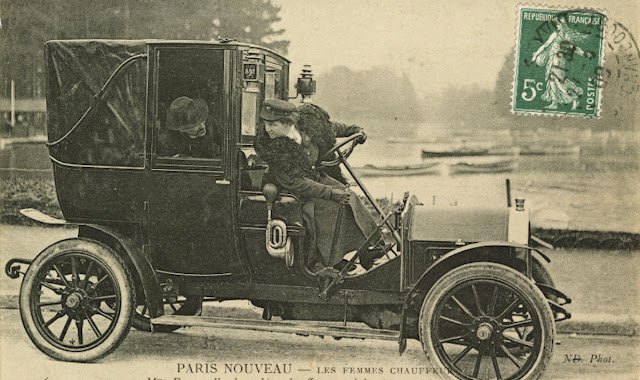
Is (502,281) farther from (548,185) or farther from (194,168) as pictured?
(194,168)

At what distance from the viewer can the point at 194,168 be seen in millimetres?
4367

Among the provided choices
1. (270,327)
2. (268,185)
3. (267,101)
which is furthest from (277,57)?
(270,327)

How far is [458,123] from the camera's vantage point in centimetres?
531

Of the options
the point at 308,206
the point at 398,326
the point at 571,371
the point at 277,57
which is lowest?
the point at 571,371

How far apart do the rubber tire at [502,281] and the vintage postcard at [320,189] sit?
0.04ft

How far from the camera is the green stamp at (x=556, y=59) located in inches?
206

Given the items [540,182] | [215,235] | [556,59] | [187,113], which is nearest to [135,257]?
[215,235]

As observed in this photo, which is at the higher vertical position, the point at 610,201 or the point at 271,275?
the point at 610,201

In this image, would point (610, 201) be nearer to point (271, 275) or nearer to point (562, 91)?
point (562, 91)

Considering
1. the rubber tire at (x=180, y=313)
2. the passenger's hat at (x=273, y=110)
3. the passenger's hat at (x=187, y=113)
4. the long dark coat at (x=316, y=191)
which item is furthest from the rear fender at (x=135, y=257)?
the passenger's hat at (x=273, y=110)

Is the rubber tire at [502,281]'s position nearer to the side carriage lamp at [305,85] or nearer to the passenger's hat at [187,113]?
the side carriage lamp at [305,85]

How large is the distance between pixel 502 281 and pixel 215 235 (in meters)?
1.74

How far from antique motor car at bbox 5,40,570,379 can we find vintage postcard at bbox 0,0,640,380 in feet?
0.05

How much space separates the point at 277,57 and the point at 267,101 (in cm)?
51
